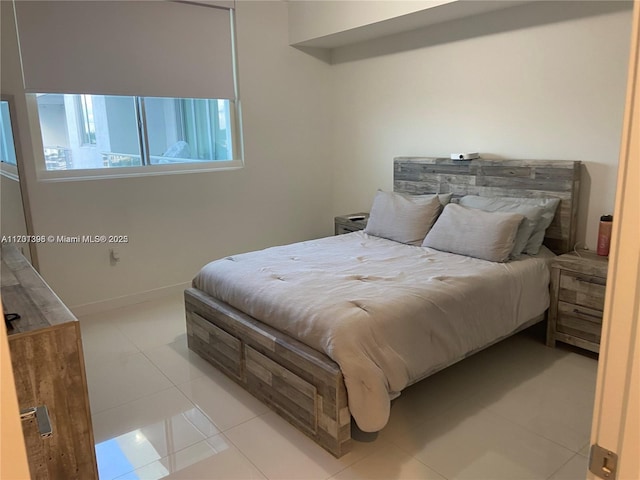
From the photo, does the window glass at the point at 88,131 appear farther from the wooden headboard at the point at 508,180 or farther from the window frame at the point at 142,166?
the wooden headboard at the point at 508,180

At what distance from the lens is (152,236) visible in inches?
167

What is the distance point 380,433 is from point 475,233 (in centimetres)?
149

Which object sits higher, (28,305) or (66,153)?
(66,153)

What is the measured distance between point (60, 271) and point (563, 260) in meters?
3.63

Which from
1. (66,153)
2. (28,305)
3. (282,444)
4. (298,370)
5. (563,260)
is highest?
(66,153)

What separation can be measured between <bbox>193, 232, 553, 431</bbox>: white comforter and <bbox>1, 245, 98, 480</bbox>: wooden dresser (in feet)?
3.28

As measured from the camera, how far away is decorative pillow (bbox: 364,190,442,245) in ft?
12.1

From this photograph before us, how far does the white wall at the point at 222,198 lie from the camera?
3.80 metres

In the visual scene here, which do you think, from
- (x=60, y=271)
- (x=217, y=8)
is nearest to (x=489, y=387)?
(x=60, y=271)

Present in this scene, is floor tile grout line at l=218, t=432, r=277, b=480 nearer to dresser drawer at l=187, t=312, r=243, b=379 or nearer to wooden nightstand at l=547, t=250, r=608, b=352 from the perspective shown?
dresser drawer at l=187, t=312, r=243, b=379

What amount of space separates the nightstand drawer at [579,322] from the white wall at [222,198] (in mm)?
2788

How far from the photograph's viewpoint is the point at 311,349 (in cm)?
229

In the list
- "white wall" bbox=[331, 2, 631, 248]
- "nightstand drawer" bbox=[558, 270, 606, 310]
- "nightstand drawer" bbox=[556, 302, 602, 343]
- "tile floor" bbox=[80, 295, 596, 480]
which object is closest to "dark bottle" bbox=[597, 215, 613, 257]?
"white wall" bbox=[331, 2, 631, 248]

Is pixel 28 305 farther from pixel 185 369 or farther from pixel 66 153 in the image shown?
pixel 66 153
